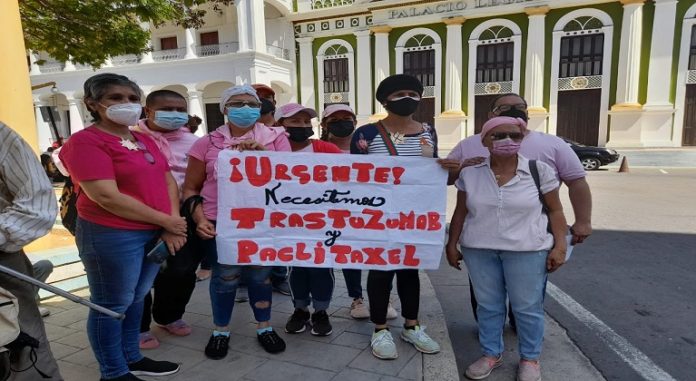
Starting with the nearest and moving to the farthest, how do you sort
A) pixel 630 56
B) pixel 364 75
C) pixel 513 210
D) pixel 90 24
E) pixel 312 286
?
pixel 513 210
pixel 312 286
pixel 90 24
pixel 630 56
pixel 364 75

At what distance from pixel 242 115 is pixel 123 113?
73cm

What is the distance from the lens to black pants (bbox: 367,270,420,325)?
10.3 ft

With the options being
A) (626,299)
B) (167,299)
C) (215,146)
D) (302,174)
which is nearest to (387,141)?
(302,174)

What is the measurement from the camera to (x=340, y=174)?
3113mm

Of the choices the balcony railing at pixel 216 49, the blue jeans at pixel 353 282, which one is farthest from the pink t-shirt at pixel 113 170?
the balcony railing at pixel 216 49

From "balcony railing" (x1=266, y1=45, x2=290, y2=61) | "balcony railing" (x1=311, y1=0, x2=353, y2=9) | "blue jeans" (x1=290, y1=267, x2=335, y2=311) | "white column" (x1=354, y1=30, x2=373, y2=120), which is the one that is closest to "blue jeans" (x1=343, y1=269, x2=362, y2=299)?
"blue jeans" (x1=290, y1=267, x2=335, y2=311)

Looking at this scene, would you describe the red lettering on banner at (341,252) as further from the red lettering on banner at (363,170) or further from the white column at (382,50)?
the white column at (382,50)

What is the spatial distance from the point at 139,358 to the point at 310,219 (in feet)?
4.59

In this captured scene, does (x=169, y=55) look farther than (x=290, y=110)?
Yes

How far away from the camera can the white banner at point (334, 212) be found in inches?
121

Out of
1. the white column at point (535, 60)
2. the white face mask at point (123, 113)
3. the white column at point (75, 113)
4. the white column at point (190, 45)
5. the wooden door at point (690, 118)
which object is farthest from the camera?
the white column at point (75, 113)

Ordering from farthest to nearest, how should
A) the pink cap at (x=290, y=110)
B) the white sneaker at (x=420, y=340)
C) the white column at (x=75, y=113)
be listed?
1. the white column at (x=75, y=113)
2. the pink cap at (x=290, y=110)
3. the white sneaker at (x=420, y=340)

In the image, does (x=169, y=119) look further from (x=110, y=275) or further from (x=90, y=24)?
(x=90, y=24)

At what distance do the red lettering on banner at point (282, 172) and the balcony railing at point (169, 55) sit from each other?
24.9 m
